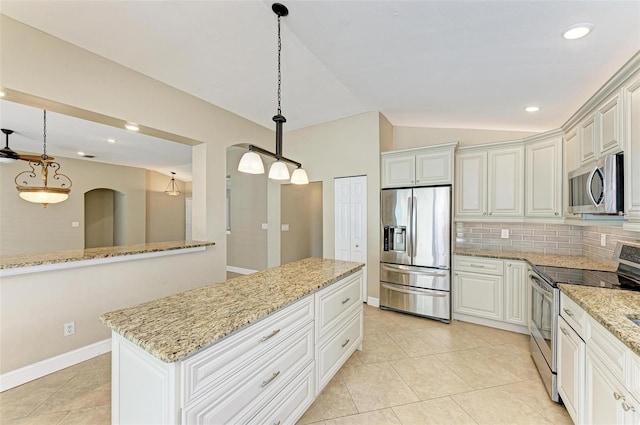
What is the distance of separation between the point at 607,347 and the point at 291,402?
1.74 meters

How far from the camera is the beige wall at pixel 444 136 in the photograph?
363cm

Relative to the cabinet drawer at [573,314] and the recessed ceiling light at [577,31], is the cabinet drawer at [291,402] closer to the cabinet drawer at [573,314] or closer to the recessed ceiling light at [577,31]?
the cabinet drawer at [573,314]

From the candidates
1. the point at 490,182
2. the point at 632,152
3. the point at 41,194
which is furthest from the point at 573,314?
the point at 41,194

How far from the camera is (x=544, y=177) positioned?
9.70ft

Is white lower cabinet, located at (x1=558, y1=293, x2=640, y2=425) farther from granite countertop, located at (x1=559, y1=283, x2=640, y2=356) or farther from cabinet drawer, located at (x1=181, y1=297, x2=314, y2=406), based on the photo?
cabinet drawer, located at (x1=181, y1=297, x2=314, y2=406)

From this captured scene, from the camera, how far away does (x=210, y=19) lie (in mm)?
2000

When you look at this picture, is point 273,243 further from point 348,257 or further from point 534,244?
point 534,244

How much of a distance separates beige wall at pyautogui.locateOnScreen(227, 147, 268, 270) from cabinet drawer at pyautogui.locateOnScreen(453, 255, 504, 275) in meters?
3.72

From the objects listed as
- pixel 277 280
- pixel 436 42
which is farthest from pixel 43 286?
pixel 436 42

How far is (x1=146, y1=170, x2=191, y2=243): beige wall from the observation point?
7648 millimetres

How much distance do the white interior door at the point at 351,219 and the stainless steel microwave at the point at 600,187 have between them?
2.34 m

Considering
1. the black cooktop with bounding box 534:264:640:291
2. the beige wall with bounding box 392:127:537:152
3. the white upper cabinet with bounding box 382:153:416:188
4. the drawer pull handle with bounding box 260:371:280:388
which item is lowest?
the drawer pull handle with bounding box 260:371:280:388

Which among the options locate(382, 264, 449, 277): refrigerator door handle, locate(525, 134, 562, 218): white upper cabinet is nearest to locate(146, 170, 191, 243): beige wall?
locate(382, 264, 449, 277): refrigerator door handle

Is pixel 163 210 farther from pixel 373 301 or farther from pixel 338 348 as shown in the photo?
pixel 338 348
